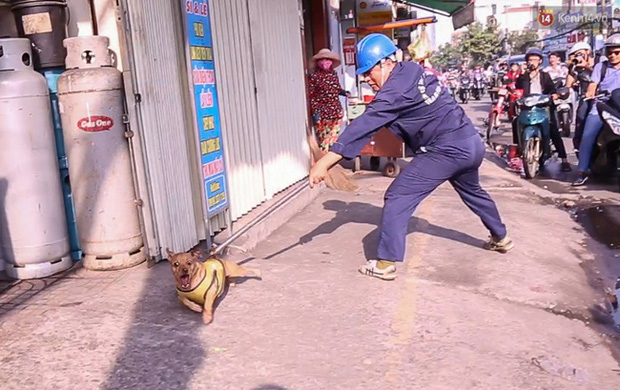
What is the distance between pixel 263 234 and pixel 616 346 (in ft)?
9.83

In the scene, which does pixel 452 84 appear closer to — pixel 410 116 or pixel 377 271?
pixel 410 116

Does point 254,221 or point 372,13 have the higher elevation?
point 372,13

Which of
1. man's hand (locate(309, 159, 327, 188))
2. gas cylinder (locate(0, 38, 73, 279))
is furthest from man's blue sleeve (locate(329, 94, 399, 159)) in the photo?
gas cylinder (locate(0, 38, 73, 279))

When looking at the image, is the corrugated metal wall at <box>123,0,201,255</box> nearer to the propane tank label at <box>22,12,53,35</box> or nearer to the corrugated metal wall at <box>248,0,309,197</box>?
the propane tank label at <box>22,12,53,35</box>

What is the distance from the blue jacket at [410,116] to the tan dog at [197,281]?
44.3 inches

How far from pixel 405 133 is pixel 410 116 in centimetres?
16

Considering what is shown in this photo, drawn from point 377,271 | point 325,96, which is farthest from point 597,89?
point 377,271

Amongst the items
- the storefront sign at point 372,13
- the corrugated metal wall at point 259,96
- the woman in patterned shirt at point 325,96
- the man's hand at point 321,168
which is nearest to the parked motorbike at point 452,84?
the storefront sign at point 372,13

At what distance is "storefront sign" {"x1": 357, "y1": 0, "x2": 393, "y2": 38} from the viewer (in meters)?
10.2

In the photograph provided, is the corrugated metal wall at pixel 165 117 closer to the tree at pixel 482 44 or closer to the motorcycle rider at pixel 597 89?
the motorcycle rider at pixel 597 89

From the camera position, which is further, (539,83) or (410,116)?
(539,83)

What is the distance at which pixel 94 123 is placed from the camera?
428 centimetres

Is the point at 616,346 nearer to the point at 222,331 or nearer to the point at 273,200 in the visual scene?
the point at 222,331

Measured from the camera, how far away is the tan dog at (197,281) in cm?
356
